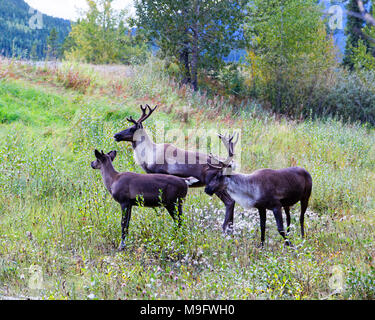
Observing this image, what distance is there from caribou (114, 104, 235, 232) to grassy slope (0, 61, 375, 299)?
1.39 feet

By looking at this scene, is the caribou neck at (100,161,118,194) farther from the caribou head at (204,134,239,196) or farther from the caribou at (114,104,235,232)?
the caribou head at (204,134,239,196)

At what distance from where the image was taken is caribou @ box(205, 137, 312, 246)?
647 centimetres

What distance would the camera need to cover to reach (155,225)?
634 centimetres

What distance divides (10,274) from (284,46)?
68.6ft

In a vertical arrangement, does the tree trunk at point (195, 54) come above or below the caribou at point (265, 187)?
above

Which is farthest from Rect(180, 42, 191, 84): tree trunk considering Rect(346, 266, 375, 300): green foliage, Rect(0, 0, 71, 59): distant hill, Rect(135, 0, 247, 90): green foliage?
Rect(0, 0, 71, 59): distant hill

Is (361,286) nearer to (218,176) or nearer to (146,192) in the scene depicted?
(218,176)

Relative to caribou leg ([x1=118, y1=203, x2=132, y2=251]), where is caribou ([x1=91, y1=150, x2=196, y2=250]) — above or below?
above

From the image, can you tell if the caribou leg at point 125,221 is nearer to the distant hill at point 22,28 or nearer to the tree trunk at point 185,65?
the tree trunk at point 185,65

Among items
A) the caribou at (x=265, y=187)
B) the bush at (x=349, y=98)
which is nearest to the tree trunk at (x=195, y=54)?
the bush at (x=349, y=98)

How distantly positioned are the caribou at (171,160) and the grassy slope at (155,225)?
425mm

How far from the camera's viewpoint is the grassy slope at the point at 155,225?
4.90 metres

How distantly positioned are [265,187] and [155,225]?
1.83 meters
